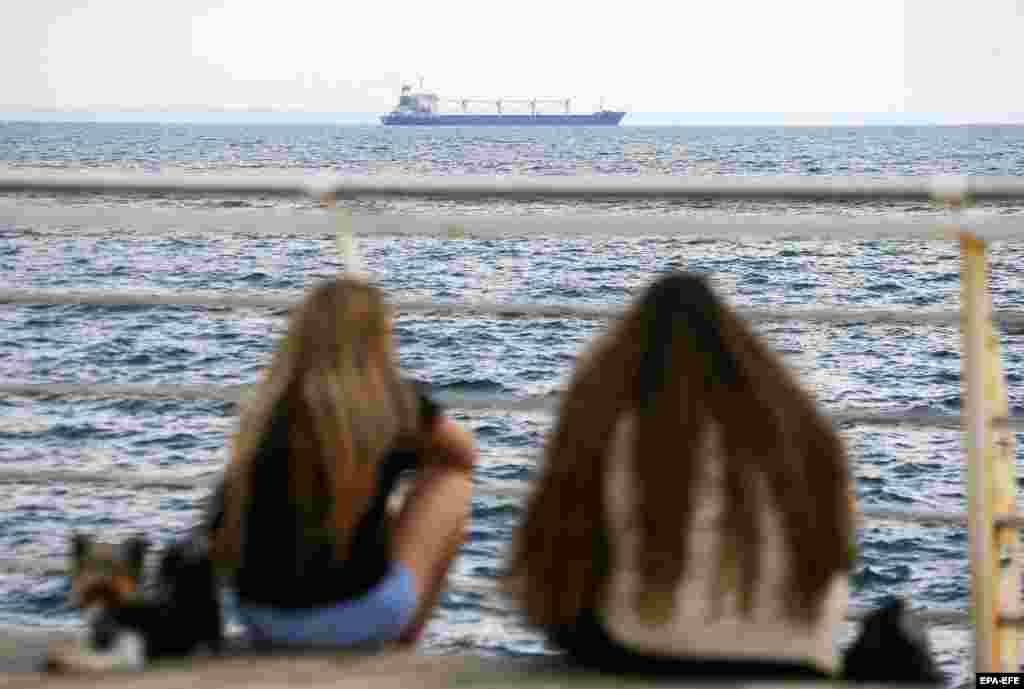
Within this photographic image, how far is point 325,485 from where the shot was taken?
2527 mm

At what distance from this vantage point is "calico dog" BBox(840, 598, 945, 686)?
8.40 ft

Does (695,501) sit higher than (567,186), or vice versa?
(567,186)

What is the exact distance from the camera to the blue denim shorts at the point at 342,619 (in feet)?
8.67

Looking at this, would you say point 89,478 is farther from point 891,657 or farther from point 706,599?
point 891,657

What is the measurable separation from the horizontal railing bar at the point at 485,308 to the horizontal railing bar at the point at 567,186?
0.81 feet

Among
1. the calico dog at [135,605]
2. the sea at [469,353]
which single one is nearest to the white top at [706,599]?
the sea at [469,353]

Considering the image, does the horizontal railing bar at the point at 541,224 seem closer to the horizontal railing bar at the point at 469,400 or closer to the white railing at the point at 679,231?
the white railing at the point at 679,231

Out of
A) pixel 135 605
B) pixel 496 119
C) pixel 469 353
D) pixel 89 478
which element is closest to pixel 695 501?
pixel 135 605

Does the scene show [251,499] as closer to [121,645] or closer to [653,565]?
[121,645]

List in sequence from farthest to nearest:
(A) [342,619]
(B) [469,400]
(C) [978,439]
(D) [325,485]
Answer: (B) [469,400] → (C) [978,439] → (A) [342,619] → (D) [325,485]

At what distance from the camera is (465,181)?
3.35 metres

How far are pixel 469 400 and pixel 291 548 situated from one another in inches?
35.4

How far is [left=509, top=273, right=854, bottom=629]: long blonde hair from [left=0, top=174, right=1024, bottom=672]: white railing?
0.81m

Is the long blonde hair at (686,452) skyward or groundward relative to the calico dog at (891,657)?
skyward
